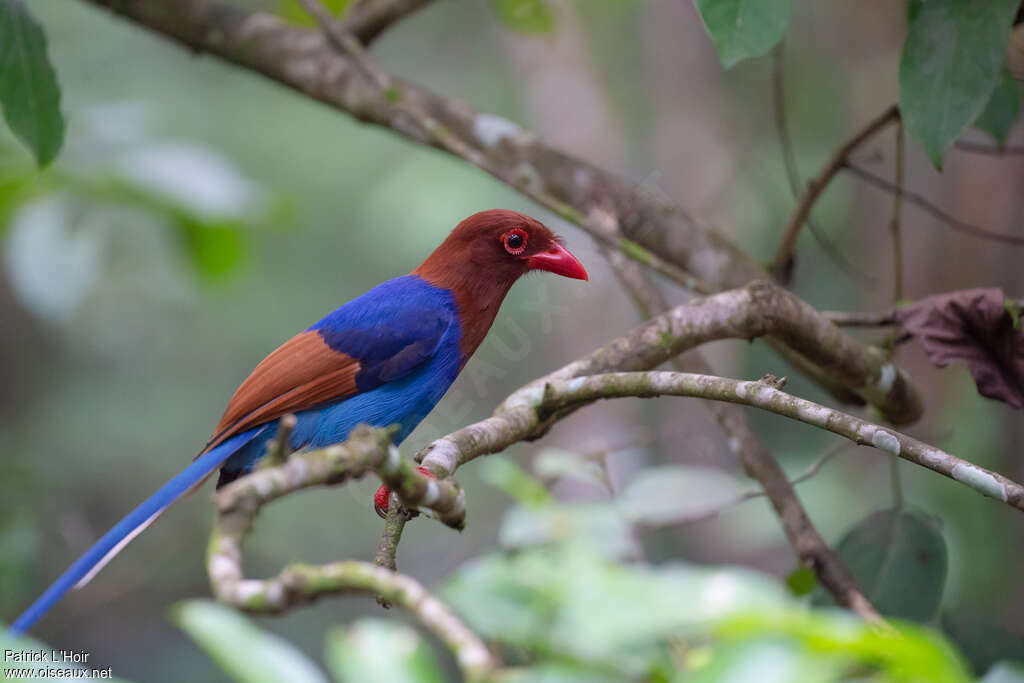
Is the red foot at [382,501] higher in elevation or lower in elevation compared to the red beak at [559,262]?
lower

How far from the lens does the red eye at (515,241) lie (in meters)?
3.09

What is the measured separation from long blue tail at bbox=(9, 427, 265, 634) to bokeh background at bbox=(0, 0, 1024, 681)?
1.37 meters

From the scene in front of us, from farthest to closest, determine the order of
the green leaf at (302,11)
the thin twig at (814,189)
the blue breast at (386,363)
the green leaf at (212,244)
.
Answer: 1. the green leaf at (302,11)
2. the green leaf at (212,244)
3. the thin twig at (814,189)
4. the blue breast at (386,363)

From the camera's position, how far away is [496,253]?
123 inches

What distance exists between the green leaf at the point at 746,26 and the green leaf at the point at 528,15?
2.23 m

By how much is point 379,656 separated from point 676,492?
2.10 m

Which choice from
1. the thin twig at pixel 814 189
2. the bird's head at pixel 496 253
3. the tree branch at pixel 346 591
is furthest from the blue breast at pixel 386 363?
the tree branch at pixel 346 591

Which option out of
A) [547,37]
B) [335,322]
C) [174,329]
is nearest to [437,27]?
[174,329]

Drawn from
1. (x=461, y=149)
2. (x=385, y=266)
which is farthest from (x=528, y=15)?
(x=385, y=266)

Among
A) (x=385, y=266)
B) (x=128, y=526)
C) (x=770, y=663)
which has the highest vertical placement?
(x=770, y=663)

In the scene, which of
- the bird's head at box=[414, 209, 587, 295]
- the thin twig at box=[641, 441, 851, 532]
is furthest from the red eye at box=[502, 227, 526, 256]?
the thin twig at box=[641, 441, 851, 532]

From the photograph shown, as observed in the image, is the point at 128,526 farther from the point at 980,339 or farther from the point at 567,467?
the point at 980,339

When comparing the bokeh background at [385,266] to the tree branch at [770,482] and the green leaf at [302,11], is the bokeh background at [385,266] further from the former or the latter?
the green leaf at [302,11]

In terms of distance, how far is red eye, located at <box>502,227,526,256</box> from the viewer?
3092 mm
